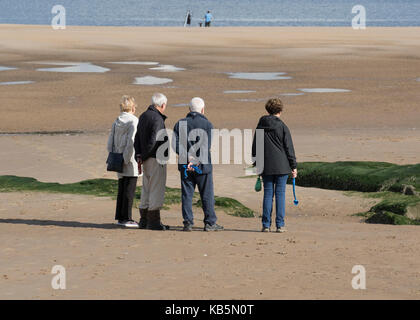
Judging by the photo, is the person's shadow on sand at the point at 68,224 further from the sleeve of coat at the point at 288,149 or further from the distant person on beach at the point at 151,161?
the sleeve of coat at the point at 288,149

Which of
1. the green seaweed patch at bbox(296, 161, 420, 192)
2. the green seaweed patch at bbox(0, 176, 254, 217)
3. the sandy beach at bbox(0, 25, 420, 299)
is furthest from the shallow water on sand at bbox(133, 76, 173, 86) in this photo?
the green seaweed patch at bbox(0, 176, 254, 217)

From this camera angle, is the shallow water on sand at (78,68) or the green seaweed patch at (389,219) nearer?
the green seaweed patch at (389,219)

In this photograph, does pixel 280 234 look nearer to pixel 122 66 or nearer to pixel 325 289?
pixel 325 289

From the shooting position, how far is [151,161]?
1071 centimetres

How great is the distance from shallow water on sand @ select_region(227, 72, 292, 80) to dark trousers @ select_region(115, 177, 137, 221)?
22.6 metres

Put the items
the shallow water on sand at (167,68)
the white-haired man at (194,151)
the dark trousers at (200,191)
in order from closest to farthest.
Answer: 1. the white-haired man at (194,151)
2. the dark trousers at (200,191)
3. the shallow water on sand at (167,68)

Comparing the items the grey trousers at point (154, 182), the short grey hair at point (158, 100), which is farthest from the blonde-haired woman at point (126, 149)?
the short grey hair at point (158, 100)

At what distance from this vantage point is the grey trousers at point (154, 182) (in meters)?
10.7

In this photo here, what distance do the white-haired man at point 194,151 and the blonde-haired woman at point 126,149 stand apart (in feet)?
2.25

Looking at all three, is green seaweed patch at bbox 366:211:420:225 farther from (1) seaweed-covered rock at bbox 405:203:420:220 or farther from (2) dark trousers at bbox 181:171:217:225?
(2) dark trousers at bbox 181:171:217:225

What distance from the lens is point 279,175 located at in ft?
34.5

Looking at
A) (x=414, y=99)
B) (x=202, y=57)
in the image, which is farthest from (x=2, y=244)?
(x=202, y=57)

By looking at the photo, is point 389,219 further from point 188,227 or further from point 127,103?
point 127,103

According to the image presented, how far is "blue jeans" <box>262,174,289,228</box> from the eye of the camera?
10.6 meters
